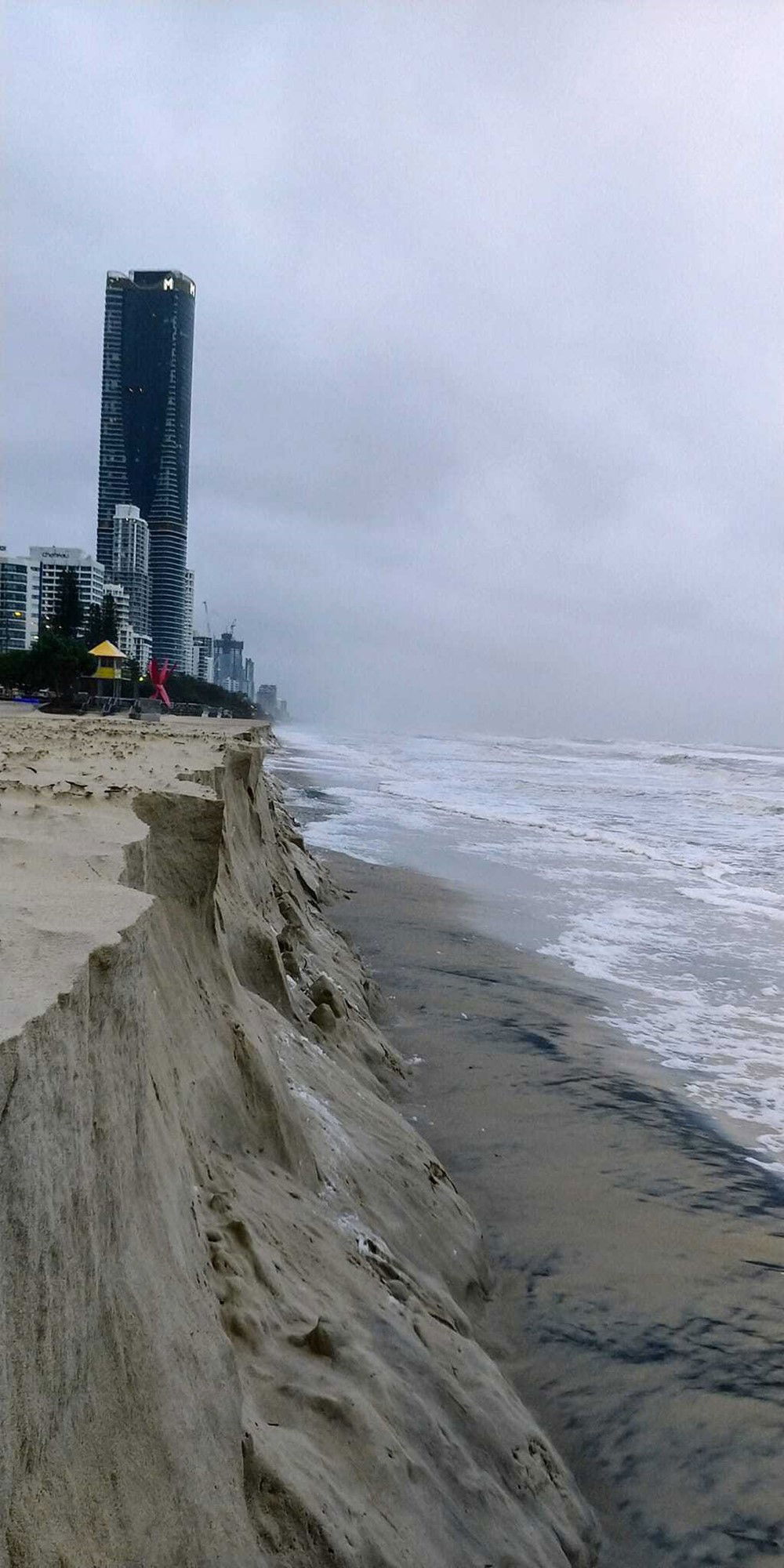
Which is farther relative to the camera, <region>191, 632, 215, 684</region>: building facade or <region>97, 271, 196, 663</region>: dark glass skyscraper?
<region>191, 632, 215, 684</region>: building facade

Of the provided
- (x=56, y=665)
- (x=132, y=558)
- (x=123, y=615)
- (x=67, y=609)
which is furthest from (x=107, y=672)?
(x=132, y=558)

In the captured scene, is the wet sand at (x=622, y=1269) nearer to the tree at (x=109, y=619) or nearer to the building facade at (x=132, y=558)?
the tree at (x=109, y=619)

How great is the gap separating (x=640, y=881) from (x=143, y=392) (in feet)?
401

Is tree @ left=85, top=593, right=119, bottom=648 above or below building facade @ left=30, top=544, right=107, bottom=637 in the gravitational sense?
below

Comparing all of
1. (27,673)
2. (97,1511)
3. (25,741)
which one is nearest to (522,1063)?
(97,1511)

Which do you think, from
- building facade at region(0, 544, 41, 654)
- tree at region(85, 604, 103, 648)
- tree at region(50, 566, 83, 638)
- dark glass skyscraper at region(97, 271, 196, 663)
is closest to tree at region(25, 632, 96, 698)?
tree at region(50, 566, 83, 638)

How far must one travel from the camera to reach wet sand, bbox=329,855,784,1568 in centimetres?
300

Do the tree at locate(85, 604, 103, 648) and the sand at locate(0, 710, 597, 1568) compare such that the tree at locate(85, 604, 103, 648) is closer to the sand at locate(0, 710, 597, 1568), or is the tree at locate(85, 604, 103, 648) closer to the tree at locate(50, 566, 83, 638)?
the tree at locate(50, 566, 83, 638)

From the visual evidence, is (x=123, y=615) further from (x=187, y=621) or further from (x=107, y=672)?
(x=107, y=672)

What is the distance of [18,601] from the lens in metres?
112

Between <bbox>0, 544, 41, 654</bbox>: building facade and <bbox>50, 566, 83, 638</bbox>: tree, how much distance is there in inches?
1624

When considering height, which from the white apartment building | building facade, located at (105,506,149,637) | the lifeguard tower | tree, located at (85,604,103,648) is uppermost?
building facade, located at (105,506,149,637)

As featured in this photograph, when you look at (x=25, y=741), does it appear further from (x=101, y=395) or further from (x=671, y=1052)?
(x=101, y=395)

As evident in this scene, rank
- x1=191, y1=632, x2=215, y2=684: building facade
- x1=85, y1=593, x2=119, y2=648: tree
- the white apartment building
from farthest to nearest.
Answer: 1. x1=191, y1=632, x2=215, y2=684: building facade
2. the white apartment building
3. x1=85, y1=593, x2=119, y2=648: tree
